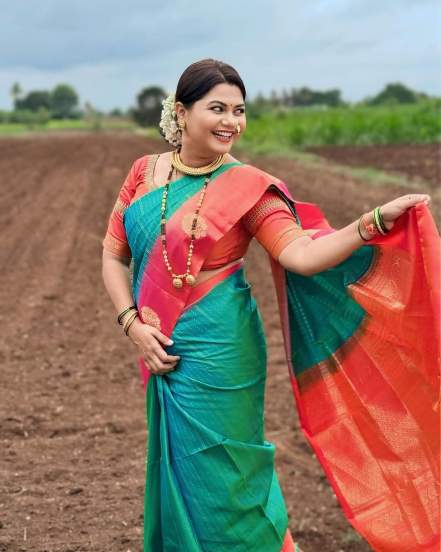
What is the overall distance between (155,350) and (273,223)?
1.72 ft

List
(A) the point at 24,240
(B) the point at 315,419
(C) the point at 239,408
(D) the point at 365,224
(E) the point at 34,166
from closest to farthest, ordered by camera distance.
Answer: (D) the point at 365,224 < (C) the point at 239,408 < (B) the point at 315,419 < (A) the point at 24,240 < (E) the point at 34,166

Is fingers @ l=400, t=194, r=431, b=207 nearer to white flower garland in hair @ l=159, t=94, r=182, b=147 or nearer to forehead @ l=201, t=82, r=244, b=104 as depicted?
forehead @ l=201, t=82, r=244, b=104

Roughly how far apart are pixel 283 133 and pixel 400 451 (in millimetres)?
27983

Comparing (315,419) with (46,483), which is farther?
(46,483)

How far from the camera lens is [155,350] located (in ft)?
8.53

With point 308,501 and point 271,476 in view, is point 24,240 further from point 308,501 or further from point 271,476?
point 271,476

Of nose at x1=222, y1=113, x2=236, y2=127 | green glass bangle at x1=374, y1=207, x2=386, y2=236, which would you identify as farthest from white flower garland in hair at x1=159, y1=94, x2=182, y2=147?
green glass bangle at x1=374, y1=207, x2=386, y2=236

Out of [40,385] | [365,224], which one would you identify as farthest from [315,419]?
[40,385]

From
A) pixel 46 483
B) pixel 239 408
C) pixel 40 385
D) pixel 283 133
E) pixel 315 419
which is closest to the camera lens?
pixel 239 408

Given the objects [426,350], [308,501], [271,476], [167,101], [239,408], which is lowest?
[308,501]

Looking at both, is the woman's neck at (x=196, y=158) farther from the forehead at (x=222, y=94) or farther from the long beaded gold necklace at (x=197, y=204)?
the forehead at (x=222, y=94)

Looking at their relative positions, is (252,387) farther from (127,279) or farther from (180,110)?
(180,110)

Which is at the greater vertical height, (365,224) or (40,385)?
(365,224)

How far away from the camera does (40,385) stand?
19.1 ft
